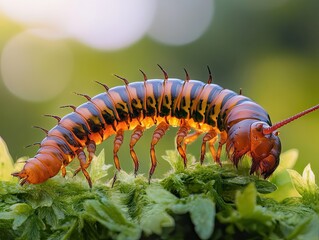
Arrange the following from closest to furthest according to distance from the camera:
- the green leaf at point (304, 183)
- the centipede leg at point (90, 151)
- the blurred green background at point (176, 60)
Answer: the green leaf at point (304, 183)
the centipede leg at point (90, 151)
the blurred green background at point (176, 60)

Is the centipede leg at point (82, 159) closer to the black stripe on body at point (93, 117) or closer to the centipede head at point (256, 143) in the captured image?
the black stripe on body at point (93, 117)

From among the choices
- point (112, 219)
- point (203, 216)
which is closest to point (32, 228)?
point (112, 219)

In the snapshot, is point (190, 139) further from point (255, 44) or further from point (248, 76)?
point (255, 44)

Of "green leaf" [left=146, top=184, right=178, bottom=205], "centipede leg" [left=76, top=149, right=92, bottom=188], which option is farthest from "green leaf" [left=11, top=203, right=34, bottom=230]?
"green leaf" [left=146, top=184, right=178, bottom=205]

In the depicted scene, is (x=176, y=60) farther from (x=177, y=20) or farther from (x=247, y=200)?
(x=247, y=200)

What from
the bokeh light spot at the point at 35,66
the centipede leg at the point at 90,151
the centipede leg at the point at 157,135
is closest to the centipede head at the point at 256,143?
the centipede leg at the point at 157,135

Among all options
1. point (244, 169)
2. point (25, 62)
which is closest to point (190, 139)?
point (244, 169)

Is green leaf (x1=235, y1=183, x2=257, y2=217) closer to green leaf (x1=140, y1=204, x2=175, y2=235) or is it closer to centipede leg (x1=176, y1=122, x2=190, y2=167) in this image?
green leaf (x1=140, y1=204, x2=175, y2=235)
